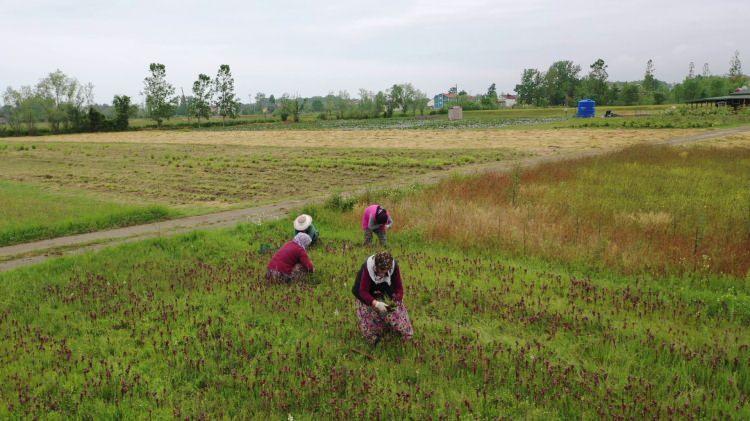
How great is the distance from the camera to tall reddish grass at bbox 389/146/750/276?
33.4 feet

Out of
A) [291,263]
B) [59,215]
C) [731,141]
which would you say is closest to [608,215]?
[291,263]

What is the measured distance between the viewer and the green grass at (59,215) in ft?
47.2

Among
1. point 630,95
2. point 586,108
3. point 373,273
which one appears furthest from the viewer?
point 630,95

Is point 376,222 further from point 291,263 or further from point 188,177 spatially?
point 188,177

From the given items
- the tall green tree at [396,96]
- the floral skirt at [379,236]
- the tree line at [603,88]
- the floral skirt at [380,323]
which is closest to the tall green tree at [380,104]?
the tall green tree at [396,96]

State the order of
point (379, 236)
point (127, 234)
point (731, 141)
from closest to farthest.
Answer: point (379, 236), point (127, 234), point (731, 141)

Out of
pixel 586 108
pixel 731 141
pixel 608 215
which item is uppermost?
pixel 586 108

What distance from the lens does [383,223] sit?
36.4 feet

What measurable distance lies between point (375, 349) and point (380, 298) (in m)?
0.67

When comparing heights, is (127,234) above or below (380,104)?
below

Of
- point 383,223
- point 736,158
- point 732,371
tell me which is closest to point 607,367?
point 732,371

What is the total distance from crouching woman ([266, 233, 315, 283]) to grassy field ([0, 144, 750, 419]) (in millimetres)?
231

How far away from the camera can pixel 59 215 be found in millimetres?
16516

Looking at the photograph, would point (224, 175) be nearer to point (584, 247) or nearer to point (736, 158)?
point (584, 247)
